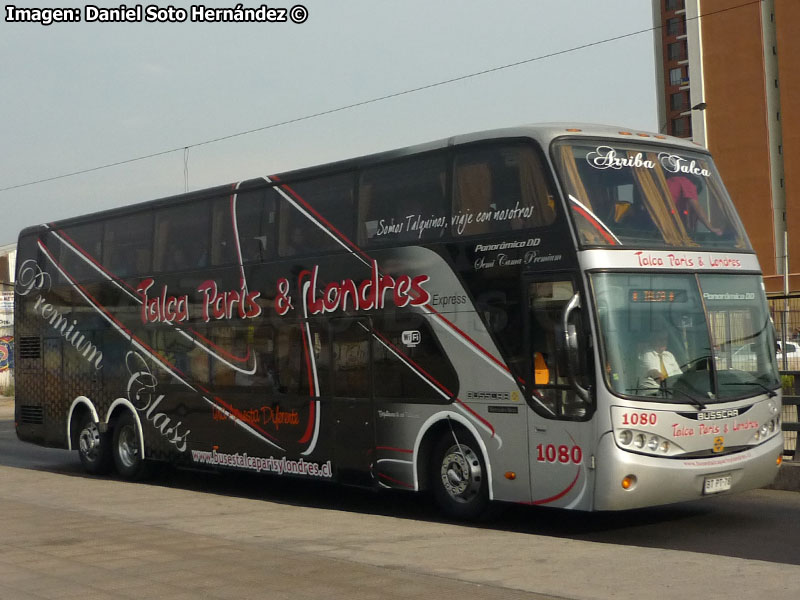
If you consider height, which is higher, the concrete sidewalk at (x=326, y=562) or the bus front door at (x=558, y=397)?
the bus front door at (x=558, y=397)

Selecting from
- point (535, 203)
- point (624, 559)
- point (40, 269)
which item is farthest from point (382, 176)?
point (40, 269)

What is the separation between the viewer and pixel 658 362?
10430mm

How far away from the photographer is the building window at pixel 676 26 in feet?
268

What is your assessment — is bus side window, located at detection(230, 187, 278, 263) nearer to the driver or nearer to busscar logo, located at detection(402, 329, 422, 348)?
busscar logo, located at detection(402, 329, 422, 348)

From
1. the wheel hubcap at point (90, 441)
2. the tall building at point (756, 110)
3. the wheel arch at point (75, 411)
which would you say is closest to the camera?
the wheel hubcap at point (90, 441)

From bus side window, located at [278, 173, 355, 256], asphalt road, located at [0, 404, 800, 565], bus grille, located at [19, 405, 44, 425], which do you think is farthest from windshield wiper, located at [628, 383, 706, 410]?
bus grille, located at [19, 405, 44, 425]

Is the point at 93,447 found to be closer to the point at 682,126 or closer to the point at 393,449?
the point at 393,449

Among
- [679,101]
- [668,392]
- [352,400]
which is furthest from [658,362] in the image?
[679,101]

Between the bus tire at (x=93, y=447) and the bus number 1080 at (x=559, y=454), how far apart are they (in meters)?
9.18

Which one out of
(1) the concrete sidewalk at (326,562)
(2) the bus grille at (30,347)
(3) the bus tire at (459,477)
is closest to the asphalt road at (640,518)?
(3) the bus tire at (459,477)

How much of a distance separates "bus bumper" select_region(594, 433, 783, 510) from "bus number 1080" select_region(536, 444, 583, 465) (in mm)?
265

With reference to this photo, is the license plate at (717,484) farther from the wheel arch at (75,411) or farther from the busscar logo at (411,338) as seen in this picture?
the wheel arch at (75,411)

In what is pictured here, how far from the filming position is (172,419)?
637 inches

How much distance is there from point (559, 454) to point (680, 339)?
63.4 inches
